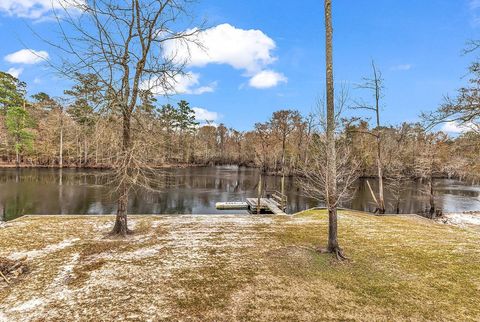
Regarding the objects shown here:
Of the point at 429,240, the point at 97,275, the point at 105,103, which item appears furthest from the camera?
the point at 429,240

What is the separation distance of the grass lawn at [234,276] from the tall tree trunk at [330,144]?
56 cm

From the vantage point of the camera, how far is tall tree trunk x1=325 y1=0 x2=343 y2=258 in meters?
6.87

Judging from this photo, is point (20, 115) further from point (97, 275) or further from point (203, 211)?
point (97, 275)

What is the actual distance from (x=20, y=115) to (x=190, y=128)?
3198 centimetres

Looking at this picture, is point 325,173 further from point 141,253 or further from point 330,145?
point 141,253

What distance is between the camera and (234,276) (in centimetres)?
583

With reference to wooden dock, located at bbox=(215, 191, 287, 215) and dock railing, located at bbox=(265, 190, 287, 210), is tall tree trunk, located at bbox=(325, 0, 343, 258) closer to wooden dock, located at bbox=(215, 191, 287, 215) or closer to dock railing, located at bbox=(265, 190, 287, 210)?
dock railing, located at bbox=(265, 190, 287, 210)

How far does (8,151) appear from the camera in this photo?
45312mm

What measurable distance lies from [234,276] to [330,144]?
3.97m

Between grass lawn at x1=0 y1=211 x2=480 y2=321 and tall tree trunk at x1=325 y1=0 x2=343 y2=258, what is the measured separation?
56cm

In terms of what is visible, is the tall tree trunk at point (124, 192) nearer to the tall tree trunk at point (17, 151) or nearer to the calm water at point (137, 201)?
the calm water at point (137, 201)

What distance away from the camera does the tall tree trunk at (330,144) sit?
6867 mm

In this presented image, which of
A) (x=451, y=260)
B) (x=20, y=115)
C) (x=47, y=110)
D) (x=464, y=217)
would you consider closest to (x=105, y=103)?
(x=451, y=260)

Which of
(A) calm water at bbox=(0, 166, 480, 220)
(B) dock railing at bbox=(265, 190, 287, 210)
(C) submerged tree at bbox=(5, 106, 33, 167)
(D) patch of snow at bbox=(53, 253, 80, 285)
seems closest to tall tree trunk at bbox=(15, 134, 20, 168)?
(C) submerged tree at bbox=(5, 106, 33, 167)
